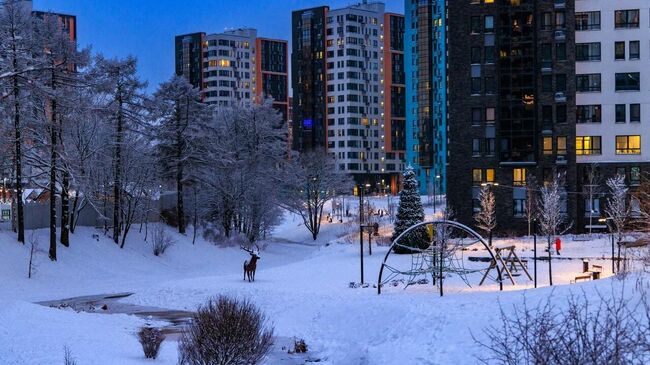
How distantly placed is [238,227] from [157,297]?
121 feet

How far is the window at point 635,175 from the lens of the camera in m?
64.2

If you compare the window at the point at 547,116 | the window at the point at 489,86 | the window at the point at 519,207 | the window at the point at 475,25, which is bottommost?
the window at the point at 519,207

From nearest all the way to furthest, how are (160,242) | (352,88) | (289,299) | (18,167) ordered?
(289,299) < (18,167) < (160,242) < (352,88)

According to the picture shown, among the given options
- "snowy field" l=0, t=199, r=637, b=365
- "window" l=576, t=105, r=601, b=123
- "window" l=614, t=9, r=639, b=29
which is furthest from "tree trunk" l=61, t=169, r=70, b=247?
"window" l=614, t=9, r=639, b=29

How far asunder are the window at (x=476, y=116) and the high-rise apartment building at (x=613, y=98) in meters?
8.26

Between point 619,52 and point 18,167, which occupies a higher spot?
point 619,52

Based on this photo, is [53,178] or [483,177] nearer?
[53,178]

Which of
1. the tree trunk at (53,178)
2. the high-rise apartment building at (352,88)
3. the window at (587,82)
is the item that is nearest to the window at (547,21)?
the window at (587,82)

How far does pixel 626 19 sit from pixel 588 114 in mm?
8595

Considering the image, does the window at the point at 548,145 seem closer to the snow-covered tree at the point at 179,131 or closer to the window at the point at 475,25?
the window at the point at 475,25

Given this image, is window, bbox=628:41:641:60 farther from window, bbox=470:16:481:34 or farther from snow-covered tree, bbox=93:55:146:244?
snow-covered tree, bbox=93:55:146:244

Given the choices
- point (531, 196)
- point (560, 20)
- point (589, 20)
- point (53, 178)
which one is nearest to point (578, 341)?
point (53, 178)

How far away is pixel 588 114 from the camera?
2584 inches

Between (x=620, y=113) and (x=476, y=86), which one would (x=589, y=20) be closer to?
(x=620, y=113)
